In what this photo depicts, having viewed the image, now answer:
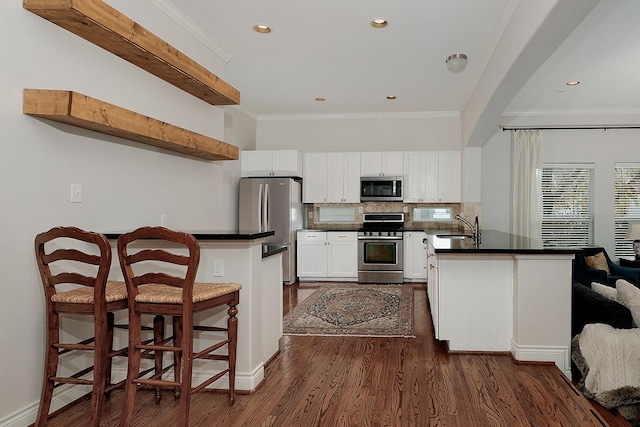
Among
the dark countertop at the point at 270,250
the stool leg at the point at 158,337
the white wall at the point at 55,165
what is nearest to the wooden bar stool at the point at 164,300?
the stool leg at the point at 158,337

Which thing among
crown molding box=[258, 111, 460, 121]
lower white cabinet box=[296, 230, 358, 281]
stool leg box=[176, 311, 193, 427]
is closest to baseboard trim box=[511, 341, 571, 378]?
stool leg box=[176, 311, 193, 427]

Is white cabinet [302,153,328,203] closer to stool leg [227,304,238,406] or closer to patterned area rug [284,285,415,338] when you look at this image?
patterned area rug [284,285,415,338]

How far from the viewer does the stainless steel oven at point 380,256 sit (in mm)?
6879

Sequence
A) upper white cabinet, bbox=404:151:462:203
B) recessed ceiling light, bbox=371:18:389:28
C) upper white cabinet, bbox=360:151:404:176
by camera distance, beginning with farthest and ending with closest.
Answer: upper white cabinet, bbox=360:151:404:176 → upper white cabinet, bbox=404:151:462:203 → recessed ceiling light, bbox=371:18:389:28

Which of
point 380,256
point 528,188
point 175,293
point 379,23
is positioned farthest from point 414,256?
point 175,293

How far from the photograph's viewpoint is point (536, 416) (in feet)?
8.03

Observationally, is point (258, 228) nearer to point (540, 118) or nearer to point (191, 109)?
point (191, 109)

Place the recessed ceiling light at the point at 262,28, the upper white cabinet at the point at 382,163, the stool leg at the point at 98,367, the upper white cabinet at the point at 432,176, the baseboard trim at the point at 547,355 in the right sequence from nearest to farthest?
the stool leg at the point at 98,367
the baseboard trim at the point at 547,355
the recessed ceiling light at the point at 262,28
the upper white cabinet at the point at 432,176
the upper white cabinet at the point at 382,163

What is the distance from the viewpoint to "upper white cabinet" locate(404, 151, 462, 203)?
706 centimetres

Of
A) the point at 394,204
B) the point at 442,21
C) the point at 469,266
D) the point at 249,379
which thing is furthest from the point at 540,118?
the point at 249,379

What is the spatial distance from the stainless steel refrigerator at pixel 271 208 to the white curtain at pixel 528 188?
11.2 ft

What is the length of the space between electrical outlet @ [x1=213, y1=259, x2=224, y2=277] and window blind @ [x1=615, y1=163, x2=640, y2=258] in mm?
6472

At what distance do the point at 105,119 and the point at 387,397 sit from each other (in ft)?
7.61

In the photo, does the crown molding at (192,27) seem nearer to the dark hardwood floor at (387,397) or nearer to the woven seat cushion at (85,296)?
the woven seat cushion at (85,296)
